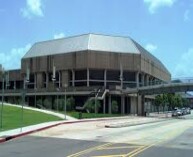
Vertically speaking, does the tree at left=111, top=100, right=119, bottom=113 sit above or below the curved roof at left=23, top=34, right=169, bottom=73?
below

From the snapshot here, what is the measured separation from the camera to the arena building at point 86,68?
352 feet

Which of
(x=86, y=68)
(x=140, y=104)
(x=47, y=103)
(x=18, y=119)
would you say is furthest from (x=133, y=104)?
(x=18, y=119)

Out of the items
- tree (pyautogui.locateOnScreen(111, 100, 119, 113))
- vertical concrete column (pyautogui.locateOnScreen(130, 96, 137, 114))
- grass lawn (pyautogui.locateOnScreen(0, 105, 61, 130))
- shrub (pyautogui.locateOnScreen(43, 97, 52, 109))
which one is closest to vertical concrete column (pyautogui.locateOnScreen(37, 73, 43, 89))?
shrub (pyautogui.locateOnScreen(43, 97, 52, 109))

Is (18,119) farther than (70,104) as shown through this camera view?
No

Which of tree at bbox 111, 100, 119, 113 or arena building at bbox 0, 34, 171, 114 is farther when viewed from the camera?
arena building at bbox 0, 34, 171, 114

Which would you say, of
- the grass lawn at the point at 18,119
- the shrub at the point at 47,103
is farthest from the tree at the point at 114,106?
the grass lawn at the point at 18,119

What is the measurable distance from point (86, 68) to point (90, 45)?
5.97m

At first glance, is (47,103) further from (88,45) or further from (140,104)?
(140,104)

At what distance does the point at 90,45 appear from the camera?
110938 mm

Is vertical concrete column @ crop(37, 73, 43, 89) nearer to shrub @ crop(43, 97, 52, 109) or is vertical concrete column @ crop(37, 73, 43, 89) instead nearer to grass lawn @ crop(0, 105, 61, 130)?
shrub @ crop(43, 97, 52, 109)

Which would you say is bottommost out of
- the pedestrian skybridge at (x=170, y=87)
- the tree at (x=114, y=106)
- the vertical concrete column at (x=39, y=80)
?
the tree at (x=114, y=106)

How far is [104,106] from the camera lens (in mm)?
97875

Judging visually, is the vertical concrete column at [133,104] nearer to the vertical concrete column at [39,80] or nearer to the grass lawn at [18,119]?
the vertical concrete column at [39,80]

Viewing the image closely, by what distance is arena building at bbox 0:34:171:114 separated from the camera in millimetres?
107188
